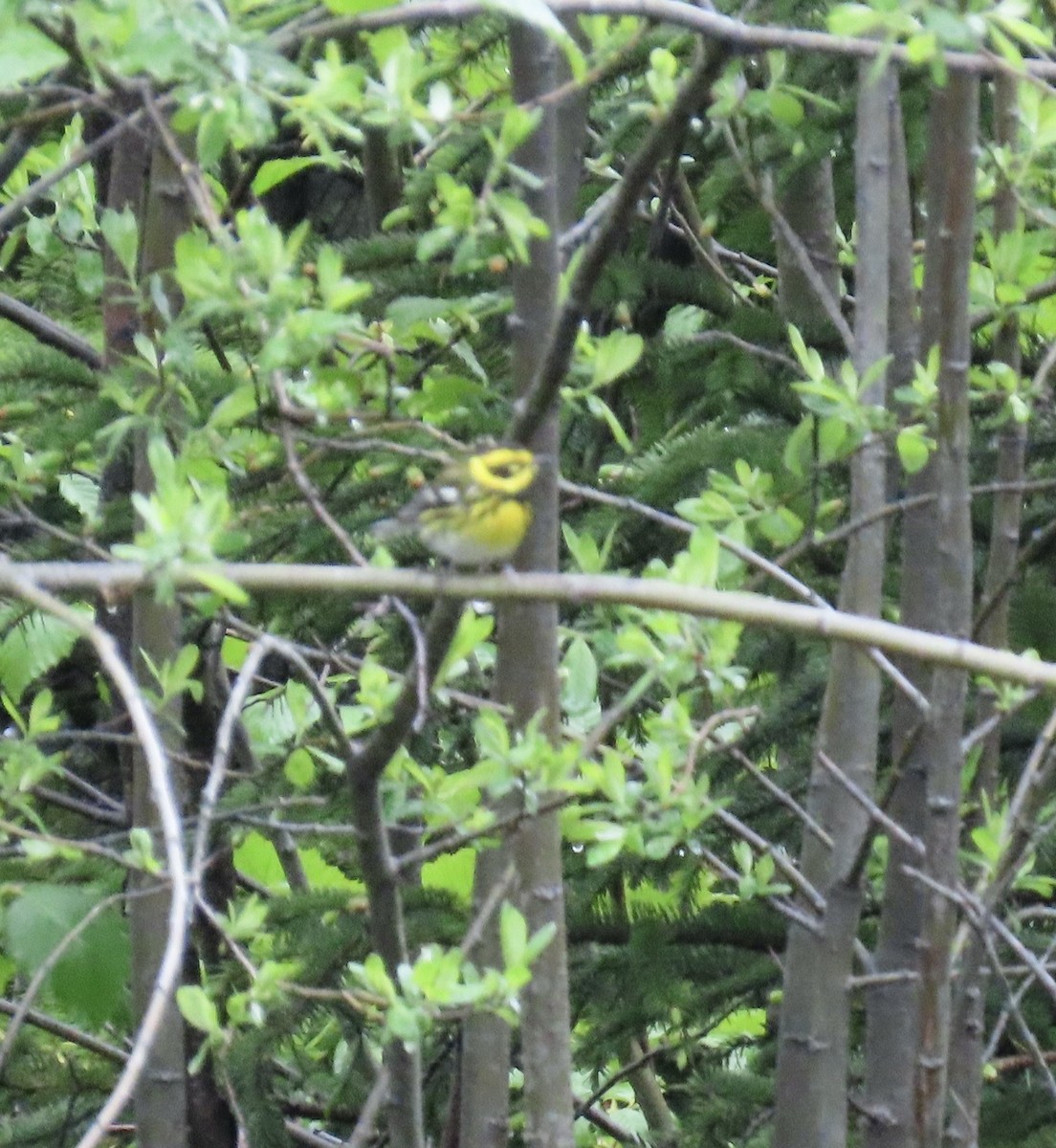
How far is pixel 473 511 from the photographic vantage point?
2527mm

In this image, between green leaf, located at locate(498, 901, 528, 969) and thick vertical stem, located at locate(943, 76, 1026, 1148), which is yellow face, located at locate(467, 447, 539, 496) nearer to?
green leaf, located at locate(498, 901, 528, 969)

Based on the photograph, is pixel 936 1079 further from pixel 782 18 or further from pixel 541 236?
pixel 782 18

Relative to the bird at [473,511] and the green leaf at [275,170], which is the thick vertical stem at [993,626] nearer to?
the bird at [473,511]

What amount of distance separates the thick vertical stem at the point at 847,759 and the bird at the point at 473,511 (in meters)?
0.55

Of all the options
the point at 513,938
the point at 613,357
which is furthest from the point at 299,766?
the point at 613,357

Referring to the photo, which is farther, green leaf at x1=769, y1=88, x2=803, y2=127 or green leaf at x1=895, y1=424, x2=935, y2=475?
green leaf at x1=895, y1=424, x2=935, y2=475

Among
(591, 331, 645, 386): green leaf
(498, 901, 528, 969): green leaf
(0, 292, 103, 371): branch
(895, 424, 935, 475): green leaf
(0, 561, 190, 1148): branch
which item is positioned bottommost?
(498, 901, 528, 969): green leaf

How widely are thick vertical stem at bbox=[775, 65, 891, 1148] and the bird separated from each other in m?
0.55

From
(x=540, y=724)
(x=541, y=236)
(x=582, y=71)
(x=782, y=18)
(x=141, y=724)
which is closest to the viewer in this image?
(x=141, y=724)

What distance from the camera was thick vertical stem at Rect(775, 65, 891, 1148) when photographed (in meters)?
2.54

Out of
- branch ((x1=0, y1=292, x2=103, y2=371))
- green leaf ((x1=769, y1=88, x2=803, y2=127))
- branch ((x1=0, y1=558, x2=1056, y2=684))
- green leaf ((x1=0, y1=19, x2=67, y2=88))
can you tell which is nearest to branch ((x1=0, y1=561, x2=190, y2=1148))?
branch ((x1=0, y1=558, x2=1056, y2=684))

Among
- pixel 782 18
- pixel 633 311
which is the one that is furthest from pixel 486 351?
pixel 782 18

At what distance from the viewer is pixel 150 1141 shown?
2676 mm

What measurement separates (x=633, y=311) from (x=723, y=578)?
1.06m
